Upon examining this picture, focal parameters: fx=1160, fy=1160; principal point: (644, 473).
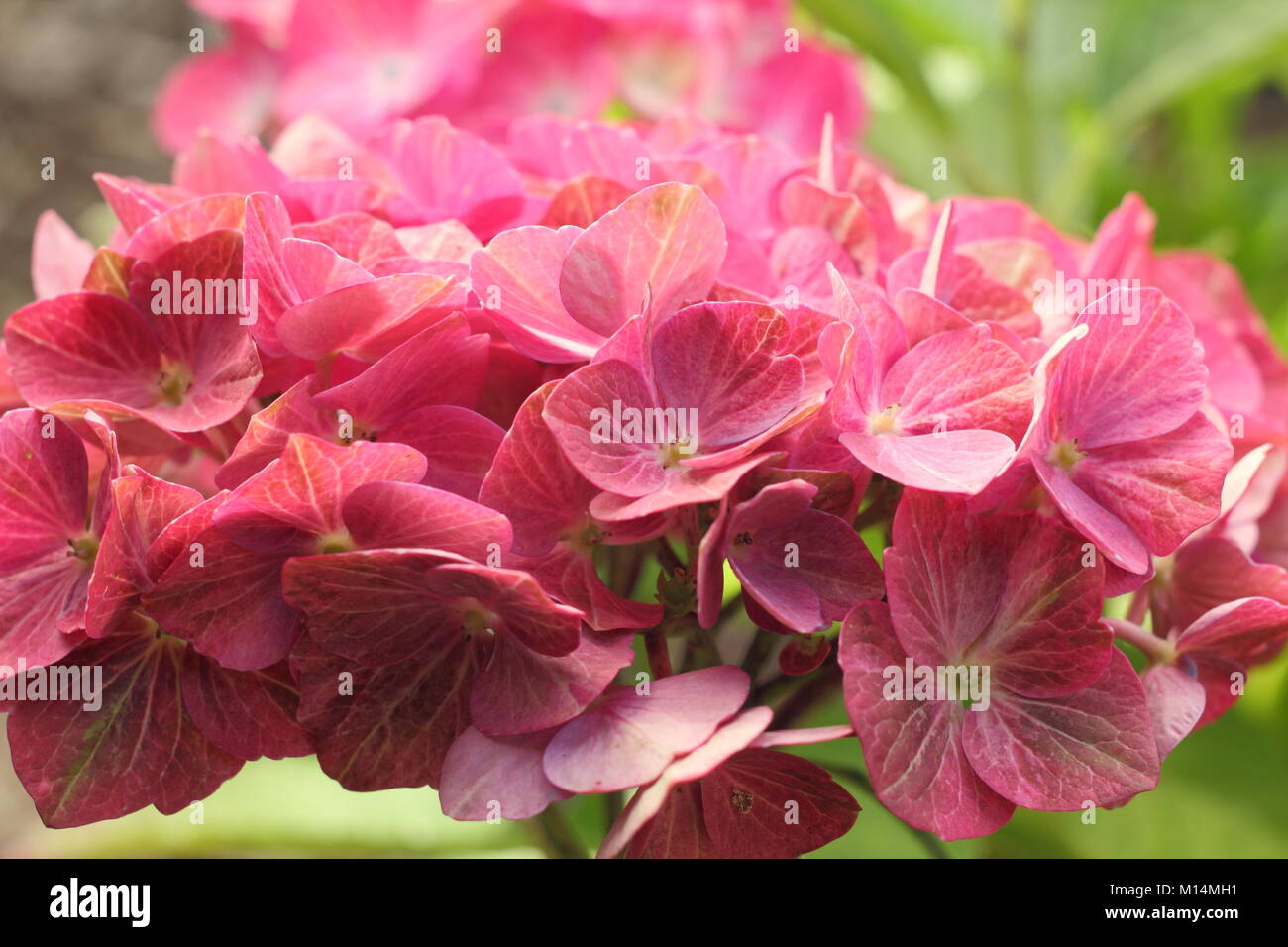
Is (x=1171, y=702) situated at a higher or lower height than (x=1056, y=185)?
lower

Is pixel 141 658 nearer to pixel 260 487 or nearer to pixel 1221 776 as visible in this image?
pixel 260 487

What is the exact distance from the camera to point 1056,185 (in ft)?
2.45

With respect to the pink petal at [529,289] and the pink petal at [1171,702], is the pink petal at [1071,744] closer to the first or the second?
the pink petal at [1171,702]

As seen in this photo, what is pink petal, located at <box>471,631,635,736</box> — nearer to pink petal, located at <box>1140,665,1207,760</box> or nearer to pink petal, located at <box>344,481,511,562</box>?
pink petal, located at <box>344,481,511,562</box>

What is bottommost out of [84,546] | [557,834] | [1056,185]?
[557,834]

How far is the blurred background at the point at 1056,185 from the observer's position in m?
0.54

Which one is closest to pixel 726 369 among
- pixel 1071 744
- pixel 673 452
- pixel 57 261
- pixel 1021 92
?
pixel 673 452

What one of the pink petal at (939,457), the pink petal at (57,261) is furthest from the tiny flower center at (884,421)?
the pink petal at (57,261)

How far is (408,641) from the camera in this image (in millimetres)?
276

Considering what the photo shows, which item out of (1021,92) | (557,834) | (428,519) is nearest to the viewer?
(428,519)

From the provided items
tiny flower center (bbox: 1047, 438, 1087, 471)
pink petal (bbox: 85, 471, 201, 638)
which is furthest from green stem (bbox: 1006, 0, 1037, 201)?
pink petal (bbox: 85, 471, 201, 638)

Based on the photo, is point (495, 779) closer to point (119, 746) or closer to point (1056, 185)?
point (119, 746)

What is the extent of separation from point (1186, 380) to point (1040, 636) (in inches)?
3.1
